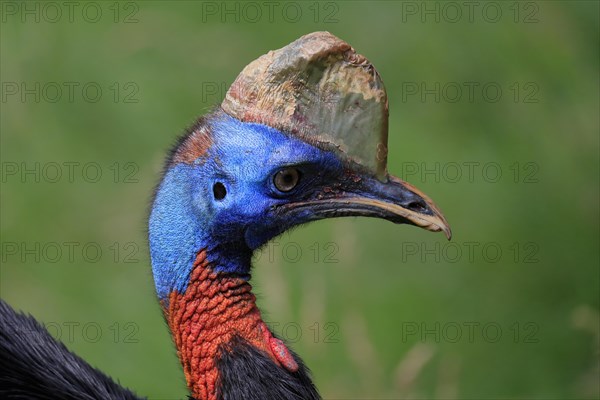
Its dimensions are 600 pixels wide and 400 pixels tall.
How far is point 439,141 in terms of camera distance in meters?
6.27

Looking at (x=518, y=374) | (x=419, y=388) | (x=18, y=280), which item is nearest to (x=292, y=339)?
(x=419, y=388)

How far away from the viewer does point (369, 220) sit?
614cm

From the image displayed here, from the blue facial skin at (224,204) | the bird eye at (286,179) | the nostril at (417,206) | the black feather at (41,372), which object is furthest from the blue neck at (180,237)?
the nostril at (417,206)

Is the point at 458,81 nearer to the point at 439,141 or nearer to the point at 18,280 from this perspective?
the point at 439,141

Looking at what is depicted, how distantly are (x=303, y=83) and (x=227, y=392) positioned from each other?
0.79 meters

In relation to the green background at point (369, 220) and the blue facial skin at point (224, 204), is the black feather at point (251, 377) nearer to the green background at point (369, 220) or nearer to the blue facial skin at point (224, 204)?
the blue facial skin at point (224, 204)

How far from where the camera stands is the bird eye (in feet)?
9.93

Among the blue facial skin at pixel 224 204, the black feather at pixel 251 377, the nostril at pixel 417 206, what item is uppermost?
the blue facial skin at pixel 224 204

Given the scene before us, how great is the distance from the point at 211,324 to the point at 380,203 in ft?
1.76

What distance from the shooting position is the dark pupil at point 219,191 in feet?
10.1

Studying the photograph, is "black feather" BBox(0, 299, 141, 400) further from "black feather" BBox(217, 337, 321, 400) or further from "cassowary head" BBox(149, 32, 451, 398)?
"black feather" BBox(217, 337, 321, 400)

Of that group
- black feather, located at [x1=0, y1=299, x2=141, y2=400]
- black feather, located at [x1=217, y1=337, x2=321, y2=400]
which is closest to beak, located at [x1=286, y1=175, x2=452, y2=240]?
black feather, located at [x1=217, y1=337, x2=321, y2=400]

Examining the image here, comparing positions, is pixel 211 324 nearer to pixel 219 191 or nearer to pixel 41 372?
pixel 219 191

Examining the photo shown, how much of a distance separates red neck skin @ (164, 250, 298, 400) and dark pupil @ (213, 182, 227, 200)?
0.15 meters
